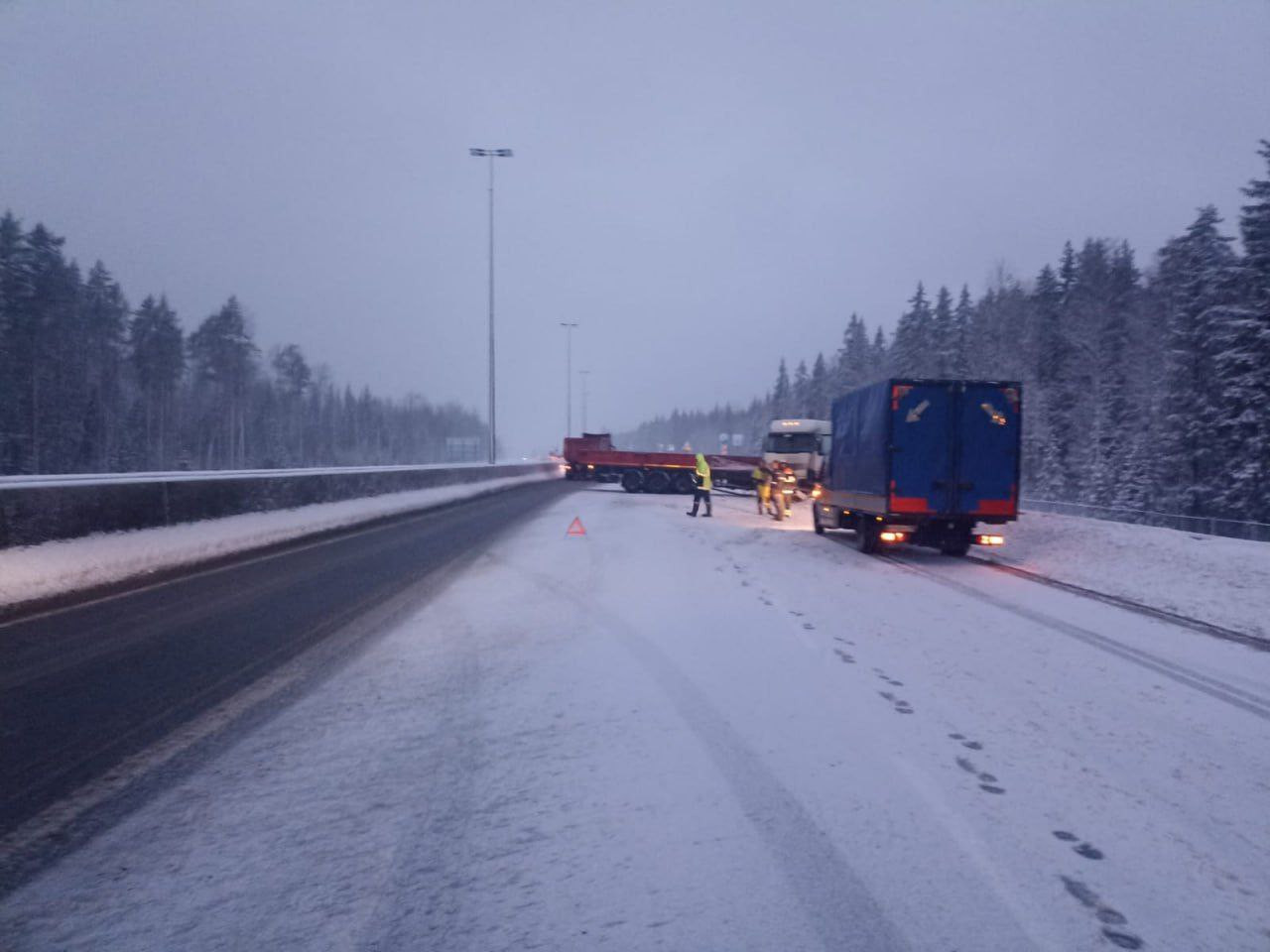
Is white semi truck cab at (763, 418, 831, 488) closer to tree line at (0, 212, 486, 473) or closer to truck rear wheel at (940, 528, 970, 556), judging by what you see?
truck rear wheel at (940, 528, 970, 556)

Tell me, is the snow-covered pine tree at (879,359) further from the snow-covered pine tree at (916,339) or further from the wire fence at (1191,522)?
the wire fence at (1191,522)

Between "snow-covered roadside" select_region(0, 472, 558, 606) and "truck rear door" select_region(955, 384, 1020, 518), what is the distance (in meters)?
13.6

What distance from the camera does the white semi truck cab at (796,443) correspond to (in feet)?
109

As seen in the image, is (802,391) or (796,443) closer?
(796,443)

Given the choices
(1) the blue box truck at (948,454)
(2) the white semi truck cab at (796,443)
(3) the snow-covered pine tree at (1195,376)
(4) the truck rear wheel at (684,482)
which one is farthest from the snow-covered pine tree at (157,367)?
(3) the snow-covered pine tree at (1195,376)

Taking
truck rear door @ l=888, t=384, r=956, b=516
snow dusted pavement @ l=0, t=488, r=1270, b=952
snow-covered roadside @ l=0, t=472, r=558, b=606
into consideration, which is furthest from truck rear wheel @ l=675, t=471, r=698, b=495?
snow dusted pavement @ l=0, t=488, r=1270, b=952

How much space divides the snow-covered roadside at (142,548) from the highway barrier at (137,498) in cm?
15

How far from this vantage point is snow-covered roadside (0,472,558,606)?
1079 cm

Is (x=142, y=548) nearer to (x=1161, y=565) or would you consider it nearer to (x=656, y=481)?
(x=1161, y=565)

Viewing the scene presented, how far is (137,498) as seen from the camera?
13609mm

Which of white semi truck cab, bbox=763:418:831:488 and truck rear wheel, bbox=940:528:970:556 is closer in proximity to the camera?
truck rear wheel, bbox=940:528:970:556

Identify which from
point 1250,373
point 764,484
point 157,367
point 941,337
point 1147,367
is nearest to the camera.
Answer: point 764,484

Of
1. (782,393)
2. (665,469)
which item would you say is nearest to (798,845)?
(665,469)

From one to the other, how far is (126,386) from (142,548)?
59162 millimetres
